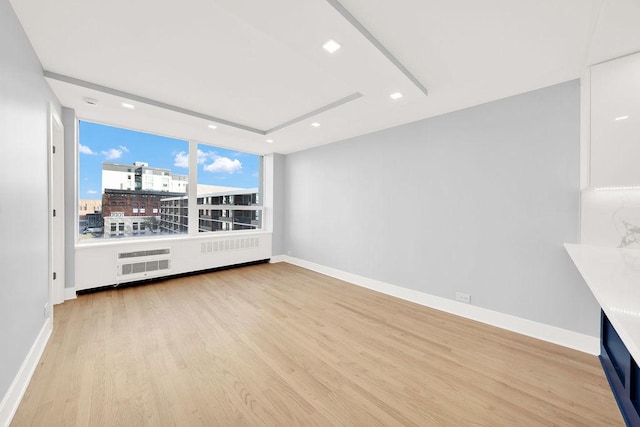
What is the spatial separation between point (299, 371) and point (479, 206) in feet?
8.91

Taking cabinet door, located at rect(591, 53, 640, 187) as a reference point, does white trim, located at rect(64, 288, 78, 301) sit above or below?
below

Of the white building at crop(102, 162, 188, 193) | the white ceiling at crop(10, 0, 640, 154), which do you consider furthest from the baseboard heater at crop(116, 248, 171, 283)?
the white ceiling at crop(10, 0, 640, 154)

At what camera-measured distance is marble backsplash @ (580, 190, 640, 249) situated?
2029 millimetres

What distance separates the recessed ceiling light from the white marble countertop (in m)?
2.15

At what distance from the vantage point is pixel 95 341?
7.64ft

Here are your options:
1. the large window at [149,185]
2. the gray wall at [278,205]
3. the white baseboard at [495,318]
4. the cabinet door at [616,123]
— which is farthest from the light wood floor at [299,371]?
the gray wall at [278,205]

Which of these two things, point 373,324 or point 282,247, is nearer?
point 373,324

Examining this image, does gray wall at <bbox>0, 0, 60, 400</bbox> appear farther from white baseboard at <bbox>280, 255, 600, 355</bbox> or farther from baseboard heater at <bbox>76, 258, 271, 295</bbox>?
white baseboard at <bbox>280, 255, 600, 355</bbox>

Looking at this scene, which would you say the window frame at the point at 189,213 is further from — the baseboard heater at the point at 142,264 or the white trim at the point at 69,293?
the white trim at the point at 69,293

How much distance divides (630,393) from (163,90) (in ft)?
15.8

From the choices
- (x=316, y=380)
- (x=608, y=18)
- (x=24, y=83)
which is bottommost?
(x=316, y=380)

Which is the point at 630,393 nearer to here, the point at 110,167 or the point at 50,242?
the point at 50,242

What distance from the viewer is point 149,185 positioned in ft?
14.2

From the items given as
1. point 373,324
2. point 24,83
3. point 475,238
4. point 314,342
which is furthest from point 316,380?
point 24,83
